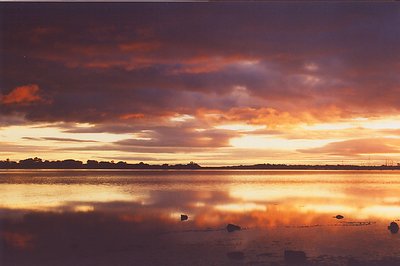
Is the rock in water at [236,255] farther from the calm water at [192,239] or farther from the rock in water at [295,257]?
the rock in water at [295,257]

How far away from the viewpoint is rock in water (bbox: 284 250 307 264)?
8.42m

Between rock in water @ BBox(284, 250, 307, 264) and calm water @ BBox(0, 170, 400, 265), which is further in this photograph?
calm water @ BBox(0, 170, 400, 265)

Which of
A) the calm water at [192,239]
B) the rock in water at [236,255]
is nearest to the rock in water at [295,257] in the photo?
the calm water at [192,239]

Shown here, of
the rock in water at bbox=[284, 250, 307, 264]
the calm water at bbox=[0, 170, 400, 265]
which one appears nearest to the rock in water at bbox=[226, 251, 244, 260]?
the calm water at bbox=[0, 170, 400, 265]

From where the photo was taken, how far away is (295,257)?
28.1ft

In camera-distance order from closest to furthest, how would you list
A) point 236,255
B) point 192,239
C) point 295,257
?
point 295,257
point 236,255
point 192,239

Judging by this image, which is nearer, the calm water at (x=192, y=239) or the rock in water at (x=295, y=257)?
the rock in water at (x=295, y=257)

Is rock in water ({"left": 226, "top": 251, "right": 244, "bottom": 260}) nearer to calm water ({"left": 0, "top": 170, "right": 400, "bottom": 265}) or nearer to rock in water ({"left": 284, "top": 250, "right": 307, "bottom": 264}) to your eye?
calm water ({"left": 0, "top": 170, "right": 400, "bottom": 265})

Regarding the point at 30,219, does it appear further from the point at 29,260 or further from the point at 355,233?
the point at 355,233

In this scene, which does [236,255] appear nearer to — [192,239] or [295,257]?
[295,257]

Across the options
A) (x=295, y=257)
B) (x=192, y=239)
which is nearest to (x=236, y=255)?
(x=295, y=257)

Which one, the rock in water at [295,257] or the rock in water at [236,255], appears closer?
the rock in water at [295,257]

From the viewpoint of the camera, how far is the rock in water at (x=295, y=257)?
8422 millimetres

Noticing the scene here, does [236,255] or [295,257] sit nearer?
[295,257]
